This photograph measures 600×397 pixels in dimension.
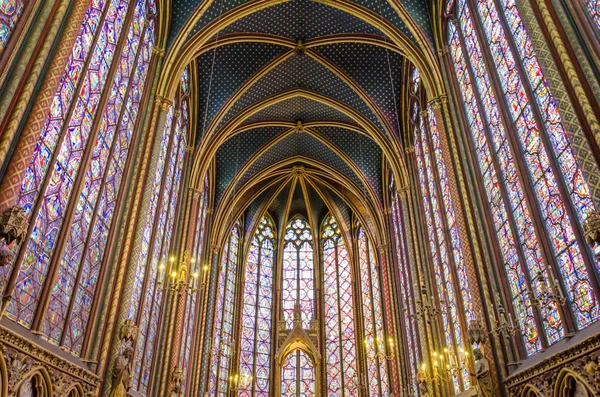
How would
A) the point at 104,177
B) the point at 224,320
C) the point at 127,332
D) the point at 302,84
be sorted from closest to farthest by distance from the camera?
the point at 127,332 → the point at 104,177 → the point at 302,84 → the point at 224,320

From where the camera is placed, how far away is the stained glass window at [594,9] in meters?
8.16

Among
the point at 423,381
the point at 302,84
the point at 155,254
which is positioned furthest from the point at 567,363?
the point at 302,84

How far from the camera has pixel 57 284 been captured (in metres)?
9.21

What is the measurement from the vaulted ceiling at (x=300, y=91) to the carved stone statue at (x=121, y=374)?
9.03 meters

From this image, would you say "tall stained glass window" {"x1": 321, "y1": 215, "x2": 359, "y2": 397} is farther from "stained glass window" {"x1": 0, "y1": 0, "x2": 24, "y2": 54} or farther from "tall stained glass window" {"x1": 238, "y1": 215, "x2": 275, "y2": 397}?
"stained glass window" {"x1": 0, "y1": 0, "x2": 24, "y2": 54}

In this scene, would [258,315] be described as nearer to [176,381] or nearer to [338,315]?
[338,315]

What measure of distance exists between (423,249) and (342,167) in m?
8.89

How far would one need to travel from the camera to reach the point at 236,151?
77.8 feet

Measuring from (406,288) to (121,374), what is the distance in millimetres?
12005

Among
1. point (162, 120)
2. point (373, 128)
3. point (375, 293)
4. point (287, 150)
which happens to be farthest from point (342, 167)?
point (162, 120)

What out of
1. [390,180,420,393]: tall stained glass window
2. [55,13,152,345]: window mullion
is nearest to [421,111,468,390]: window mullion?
[390,180,420,393]: tall stained glass window

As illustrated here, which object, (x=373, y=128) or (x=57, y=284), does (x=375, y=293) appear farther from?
(x=57, y=284)

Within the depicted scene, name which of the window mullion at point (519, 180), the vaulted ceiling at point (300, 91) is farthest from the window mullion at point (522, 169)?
the vaulted ceiling at point (300, 91)

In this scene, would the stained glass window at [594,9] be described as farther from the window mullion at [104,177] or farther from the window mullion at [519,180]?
the window mullion at [104,177]
